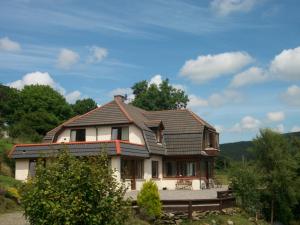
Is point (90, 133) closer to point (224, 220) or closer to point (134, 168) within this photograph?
point (134, 168)

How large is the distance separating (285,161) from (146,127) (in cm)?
1337

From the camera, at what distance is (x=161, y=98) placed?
68000mm

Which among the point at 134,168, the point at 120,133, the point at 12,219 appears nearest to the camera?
the point at 12,219

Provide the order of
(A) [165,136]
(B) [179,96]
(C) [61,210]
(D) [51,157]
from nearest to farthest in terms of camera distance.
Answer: (C) [61,210] < (D) [51,157] < (A) [165,136] < (B) [179,96]

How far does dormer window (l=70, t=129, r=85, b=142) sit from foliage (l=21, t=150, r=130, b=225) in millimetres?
26439

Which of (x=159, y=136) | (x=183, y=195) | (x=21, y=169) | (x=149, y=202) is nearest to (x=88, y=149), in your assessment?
(x=21, y=169)

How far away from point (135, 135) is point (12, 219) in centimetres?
1791

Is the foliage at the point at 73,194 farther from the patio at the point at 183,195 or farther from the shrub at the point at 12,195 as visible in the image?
the patio at the point at 183,195

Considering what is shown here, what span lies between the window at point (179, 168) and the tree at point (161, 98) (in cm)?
2644

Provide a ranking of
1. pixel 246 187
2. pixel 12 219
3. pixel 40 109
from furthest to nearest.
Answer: pixel 40 109
pixel 246 187
pixel 12 219

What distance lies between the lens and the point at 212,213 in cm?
2534

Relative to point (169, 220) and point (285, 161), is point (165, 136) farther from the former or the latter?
point (169, 220)

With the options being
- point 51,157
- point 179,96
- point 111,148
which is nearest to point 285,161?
point 111,148

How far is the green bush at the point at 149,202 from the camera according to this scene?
74.9 feet
